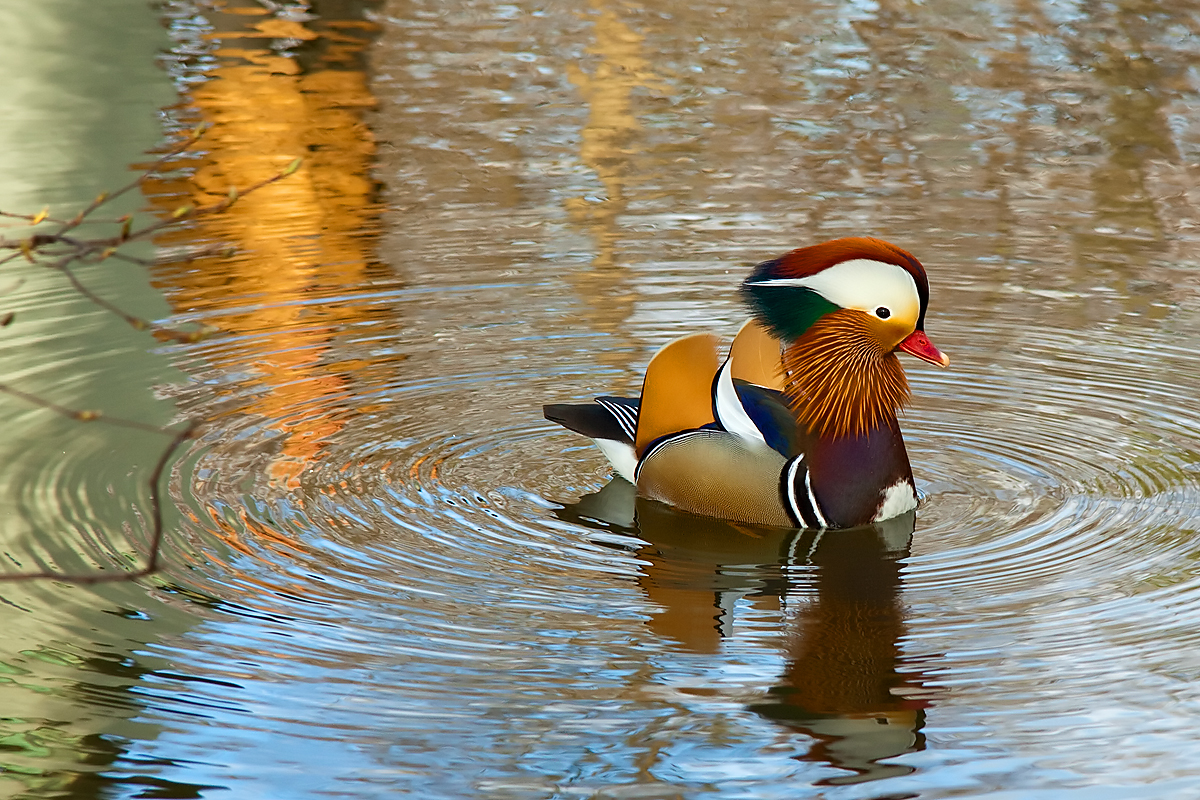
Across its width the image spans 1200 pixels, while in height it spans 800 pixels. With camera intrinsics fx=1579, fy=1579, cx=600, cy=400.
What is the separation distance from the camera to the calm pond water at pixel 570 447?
4.57m

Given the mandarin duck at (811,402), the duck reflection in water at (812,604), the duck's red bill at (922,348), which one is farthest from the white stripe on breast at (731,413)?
the duck's red bill at (922,348)

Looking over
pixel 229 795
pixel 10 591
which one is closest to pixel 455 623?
pixel 229 795

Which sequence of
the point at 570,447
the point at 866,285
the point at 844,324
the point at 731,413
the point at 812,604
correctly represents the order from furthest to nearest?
the point at 570,447 → the point at 731,413 → the point at 844,324 → the point at 866,285 → the point at 812,604

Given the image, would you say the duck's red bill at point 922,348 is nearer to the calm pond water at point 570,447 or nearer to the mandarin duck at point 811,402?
the mandarin duck at point 811,402

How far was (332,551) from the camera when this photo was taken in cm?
578

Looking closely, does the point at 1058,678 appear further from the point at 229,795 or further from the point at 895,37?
the point at 895,37

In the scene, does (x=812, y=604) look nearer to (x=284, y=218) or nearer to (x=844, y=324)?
(x=844, y=324)

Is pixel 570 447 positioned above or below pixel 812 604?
below

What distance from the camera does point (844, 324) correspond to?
6.11 metres

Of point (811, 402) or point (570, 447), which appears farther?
point (570, 447)

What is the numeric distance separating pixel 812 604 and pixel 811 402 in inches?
38.5

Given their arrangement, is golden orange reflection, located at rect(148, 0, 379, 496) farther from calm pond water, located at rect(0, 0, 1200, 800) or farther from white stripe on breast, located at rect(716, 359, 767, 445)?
white stripe on breast, located at rect(716, 359, 767, 445)

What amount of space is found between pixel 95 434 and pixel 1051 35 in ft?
36.6

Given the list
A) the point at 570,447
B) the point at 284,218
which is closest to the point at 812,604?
the point at 570,447
